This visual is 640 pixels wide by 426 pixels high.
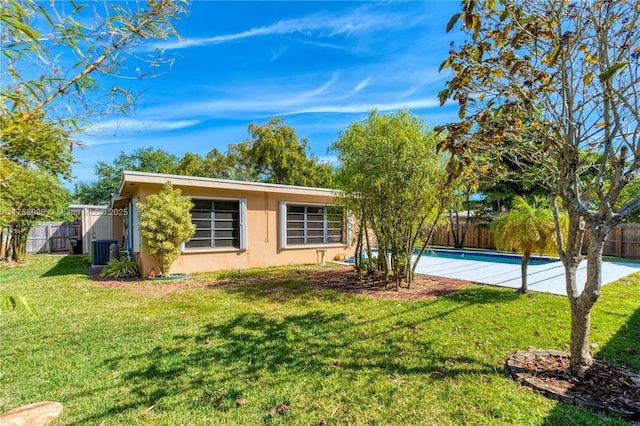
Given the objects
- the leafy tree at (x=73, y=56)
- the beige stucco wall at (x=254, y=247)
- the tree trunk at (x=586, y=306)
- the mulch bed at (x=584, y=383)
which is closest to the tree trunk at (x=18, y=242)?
the beige stucco wall at (x=254, y=247)

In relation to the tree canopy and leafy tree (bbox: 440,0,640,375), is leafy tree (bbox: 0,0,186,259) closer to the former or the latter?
leafy tree (bbox: 440,0,640,375)

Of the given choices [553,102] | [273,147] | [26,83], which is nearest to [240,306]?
[26,83]

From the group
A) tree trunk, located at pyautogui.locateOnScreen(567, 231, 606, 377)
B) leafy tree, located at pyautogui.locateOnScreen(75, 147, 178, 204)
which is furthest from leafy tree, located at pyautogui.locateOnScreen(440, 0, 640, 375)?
leafy tree, located at pyautogui.locateOnScreen(75, 147, 178, 204)

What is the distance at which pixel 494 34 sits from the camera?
337cm

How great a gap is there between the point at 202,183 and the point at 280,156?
14402 millimetres

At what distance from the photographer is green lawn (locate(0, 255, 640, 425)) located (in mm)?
2811

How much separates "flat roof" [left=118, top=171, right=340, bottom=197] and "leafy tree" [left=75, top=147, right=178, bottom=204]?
890 inches

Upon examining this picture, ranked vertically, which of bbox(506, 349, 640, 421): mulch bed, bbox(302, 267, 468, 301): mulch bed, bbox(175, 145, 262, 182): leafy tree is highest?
bbox(175, 145, 262, 182): leafy tree

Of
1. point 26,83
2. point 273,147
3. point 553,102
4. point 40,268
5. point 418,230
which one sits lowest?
point 40,268

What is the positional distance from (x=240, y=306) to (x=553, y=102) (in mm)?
5850

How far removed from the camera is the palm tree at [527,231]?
21.0 feet

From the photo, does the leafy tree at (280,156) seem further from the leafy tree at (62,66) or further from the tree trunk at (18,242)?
the leafy tree at (62,66)

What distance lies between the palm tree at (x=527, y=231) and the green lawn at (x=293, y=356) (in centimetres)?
107

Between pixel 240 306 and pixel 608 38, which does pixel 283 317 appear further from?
pixel 608 38
